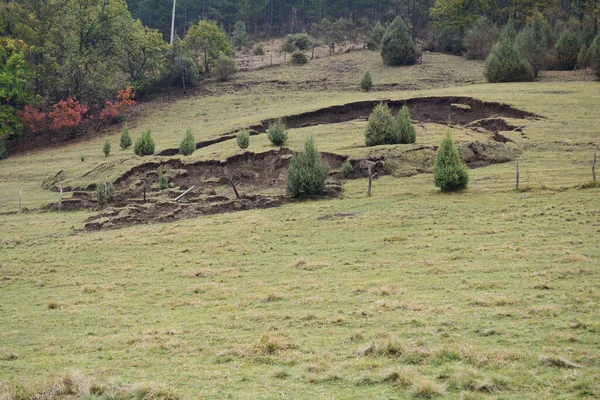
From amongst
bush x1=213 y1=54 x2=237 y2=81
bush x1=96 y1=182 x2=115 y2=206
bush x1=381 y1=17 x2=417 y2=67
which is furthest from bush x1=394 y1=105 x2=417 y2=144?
bush x1=213 y1=54 x2=237 y2=81

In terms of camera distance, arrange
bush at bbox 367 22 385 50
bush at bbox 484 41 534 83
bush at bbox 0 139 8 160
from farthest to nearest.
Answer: bush at bbox 367 22 385 50, bush at bbox 0 139 8 160, bush at bbox 484 41 534 83

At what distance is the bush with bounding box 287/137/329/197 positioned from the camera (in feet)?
108

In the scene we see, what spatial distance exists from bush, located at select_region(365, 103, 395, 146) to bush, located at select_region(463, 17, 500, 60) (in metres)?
47.7

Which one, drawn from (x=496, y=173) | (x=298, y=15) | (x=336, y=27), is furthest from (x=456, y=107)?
(x=298, y=15)

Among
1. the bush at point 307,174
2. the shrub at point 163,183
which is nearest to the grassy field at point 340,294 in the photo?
the bush at point 307,174

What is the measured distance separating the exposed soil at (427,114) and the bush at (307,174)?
58.1 feet

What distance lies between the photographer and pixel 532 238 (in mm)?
21281

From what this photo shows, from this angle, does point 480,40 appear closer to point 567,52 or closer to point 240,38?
point 567,52

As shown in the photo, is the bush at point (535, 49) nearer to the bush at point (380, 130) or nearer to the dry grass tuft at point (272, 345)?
the bush at point (380, 130)

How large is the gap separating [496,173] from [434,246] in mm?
13591

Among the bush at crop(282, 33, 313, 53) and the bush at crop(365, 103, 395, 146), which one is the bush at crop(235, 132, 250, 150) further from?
the bush at crop(282, 33, 313, 53)

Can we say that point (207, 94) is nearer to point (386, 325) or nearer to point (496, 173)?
point (496, 173)

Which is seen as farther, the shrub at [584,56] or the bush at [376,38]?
the bush at [376,38]

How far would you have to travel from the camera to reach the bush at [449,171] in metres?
30.2
